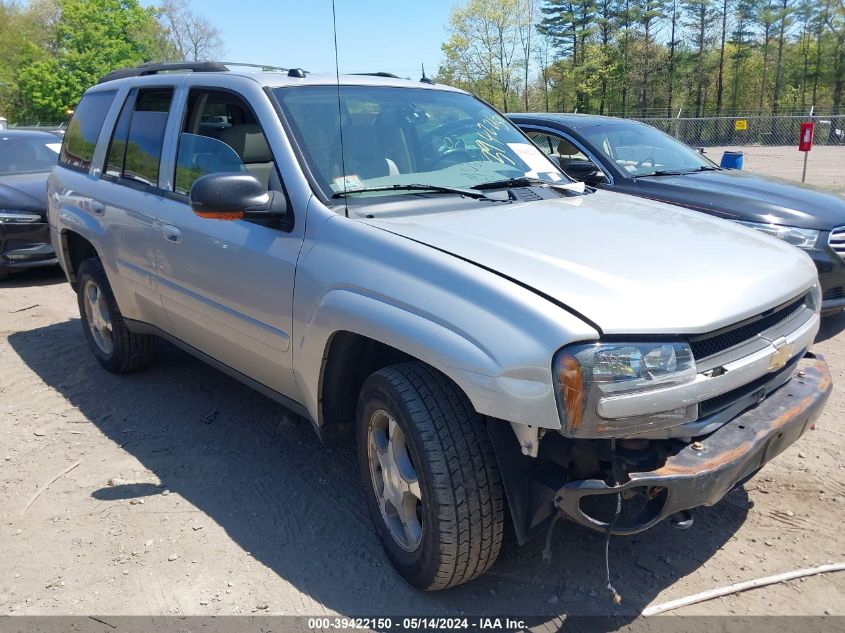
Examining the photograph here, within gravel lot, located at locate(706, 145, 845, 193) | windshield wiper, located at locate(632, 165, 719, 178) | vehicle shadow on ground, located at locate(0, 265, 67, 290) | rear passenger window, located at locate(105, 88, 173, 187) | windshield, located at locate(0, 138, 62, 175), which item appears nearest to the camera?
rear passenger window, located at locate(105, 88, 173, 187)

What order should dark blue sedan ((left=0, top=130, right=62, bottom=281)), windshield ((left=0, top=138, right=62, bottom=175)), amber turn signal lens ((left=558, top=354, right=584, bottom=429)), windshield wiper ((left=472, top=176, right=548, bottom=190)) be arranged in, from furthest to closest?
windshield ((left=0, top=138, right=62, bottom=175)) < dark blue sedan ((left=0, top=130, right=62, bottom=281)) < windshield wiper ((left=472, top=176, right=548, bottom=190)) < amber turn signal lens ((left=558, top=354, right=584, bottom=429))

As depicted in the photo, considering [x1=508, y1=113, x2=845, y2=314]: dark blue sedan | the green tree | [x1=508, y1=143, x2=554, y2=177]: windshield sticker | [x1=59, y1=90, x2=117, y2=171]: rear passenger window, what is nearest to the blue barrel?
[x1=508, y1=113, x2=845, y2=314]: dark blue sedan

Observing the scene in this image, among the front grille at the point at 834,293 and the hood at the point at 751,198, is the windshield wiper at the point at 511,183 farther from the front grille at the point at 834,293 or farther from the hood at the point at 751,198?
the front grille at the point at 834,293

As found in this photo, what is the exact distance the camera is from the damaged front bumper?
2.35 m

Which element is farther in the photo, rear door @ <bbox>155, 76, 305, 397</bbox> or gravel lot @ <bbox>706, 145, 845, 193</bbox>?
gravel lot @ <bbox>706, 145, 845, 193</bbox>

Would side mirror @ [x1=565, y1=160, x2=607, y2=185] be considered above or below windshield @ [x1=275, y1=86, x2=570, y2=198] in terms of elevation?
below

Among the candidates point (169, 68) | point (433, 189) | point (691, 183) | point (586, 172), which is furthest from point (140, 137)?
point (691, 183)

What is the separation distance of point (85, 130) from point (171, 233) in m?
1.88

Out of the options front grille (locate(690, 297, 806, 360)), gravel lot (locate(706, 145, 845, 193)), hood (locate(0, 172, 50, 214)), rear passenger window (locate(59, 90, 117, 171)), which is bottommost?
gravel lot (locate(706, 145, 845, 193))

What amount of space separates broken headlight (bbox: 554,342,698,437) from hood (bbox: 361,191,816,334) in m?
0.07

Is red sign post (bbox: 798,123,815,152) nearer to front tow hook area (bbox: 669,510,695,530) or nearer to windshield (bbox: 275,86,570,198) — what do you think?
windshield (bbox: 275,86,570,198)

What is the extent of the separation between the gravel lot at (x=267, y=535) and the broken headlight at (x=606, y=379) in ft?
2.93

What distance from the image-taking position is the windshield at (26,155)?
9.29m

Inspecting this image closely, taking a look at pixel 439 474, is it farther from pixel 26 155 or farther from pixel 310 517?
pixel 26 155
